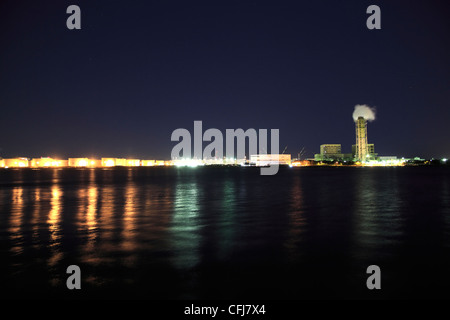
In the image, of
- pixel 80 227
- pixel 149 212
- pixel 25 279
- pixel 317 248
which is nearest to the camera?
pixel 25 279

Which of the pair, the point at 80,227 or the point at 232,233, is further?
the point at 80,227

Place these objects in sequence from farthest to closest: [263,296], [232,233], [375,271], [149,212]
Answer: [149,212]
[232,233]
[375,271]
[263,296]

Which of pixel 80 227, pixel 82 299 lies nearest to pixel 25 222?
pixel 80 227

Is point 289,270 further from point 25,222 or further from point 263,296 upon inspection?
Answer: point 25,222

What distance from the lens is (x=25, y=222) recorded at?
16.6m

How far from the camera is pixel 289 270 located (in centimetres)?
880

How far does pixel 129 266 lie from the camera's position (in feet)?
29.7

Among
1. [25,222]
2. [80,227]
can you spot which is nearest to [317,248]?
[80,227]

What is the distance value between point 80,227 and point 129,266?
279 inches

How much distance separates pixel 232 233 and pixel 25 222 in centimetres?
1044

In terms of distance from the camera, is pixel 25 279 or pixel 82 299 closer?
pixel 82 299
